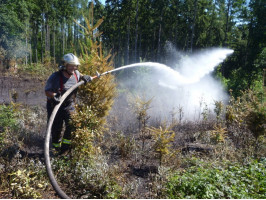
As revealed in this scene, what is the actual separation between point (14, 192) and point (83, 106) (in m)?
1.99

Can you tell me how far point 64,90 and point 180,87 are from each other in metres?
8.08

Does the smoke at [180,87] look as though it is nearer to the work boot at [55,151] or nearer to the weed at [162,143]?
the weed at [162,143]

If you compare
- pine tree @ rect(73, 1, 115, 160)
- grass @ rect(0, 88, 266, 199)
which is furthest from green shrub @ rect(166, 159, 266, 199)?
pine tree @ rect(73, 1, 115, 160)

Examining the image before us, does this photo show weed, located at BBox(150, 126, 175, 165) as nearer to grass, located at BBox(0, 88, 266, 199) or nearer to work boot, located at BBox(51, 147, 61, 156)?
grass, located at BBox(0, 88, 266, 199)

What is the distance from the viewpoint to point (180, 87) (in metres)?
11.3

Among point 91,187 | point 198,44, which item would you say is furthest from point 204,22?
point 91,187

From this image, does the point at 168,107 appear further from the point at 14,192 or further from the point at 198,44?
the point at 198,44

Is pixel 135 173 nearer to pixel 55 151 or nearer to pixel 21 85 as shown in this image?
pixel 55 151

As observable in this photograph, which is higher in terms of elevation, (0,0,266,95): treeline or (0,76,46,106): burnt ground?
(0,0,266,95): treeline

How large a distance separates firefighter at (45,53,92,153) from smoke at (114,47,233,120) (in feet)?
16.8

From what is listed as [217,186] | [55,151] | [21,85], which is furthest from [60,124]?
[21,85]

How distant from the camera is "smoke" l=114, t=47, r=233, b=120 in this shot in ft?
33.6

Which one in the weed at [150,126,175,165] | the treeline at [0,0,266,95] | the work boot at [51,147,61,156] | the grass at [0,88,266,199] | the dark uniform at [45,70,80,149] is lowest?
the grass at [0,88,266,199]

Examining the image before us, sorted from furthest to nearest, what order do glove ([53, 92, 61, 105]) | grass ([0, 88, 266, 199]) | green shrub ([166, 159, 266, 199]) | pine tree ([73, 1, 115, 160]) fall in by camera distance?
pine tree ([73, 1, 115, 160]), glove ([53, 92, 61, 105]), grass ([0, 88, 266, 199]), green shrub ([166, 159, 266, 199])
